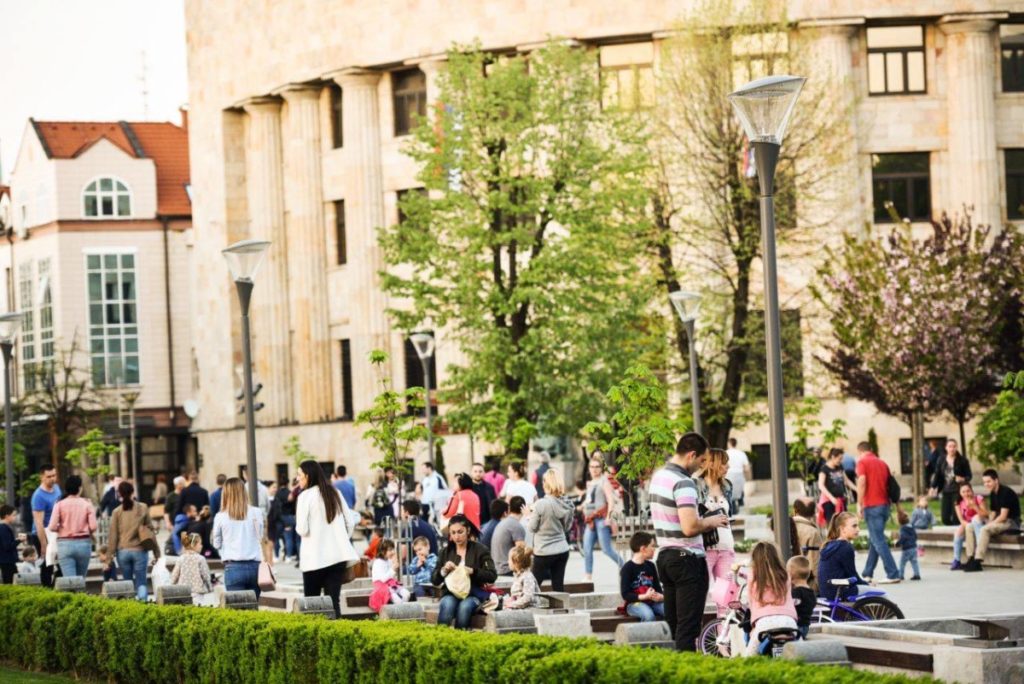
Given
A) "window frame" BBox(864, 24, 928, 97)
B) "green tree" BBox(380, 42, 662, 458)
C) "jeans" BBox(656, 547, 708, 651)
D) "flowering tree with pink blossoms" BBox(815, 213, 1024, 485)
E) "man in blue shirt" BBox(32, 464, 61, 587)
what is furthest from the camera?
"window frame" BBox(864, 24, 928, 97)

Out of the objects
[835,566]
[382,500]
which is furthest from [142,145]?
[835,566]

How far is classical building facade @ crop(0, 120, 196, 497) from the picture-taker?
81812 millimetres

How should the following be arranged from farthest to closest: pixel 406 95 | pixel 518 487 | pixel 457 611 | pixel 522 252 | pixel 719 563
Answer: pixel 406 95
pixel 522 252
pixel 518 487
pixel 457 611
pixel 719 563

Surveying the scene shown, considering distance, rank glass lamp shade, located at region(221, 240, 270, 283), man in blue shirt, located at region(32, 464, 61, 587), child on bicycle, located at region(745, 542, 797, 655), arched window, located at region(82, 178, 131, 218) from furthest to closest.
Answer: arched window, located at region(82, 178, 131, 218) → man in blue shirt, located at region(32, 464, 61, 587) → glass lamp shade, located at region(221, 240, 270, 283) → child on bicycle, located at region(745, 542, 797, 655)

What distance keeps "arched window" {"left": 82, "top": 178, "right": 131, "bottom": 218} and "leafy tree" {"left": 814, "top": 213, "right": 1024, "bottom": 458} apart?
4464 cm

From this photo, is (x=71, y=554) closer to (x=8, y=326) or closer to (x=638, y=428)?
(x=638, y=428)

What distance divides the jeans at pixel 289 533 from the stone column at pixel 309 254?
2192cm

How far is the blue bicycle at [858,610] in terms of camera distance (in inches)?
651

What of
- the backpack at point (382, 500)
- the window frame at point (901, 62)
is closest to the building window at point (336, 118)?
the window frame at point (901, 62)

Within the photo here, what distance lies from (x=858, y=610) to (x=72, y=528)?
1234 cm

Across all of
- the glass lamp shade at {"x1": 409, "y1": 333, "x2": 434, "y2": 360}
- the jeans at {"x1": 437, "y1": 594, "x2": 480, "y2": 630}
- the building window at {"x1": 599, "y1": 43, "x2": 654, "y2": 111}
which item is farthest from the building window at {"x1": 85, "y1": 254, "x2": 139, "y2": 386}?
the jeans at {"x1": 437, "y1": 594, "x2": 480, "y2": 630}

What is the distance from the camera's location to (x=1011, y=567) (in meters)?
28.2

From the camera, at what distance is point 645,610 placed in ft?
58.1

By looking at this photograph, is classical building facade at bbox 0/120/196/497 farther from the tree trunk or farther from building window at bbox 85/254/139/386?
the tree trunk
